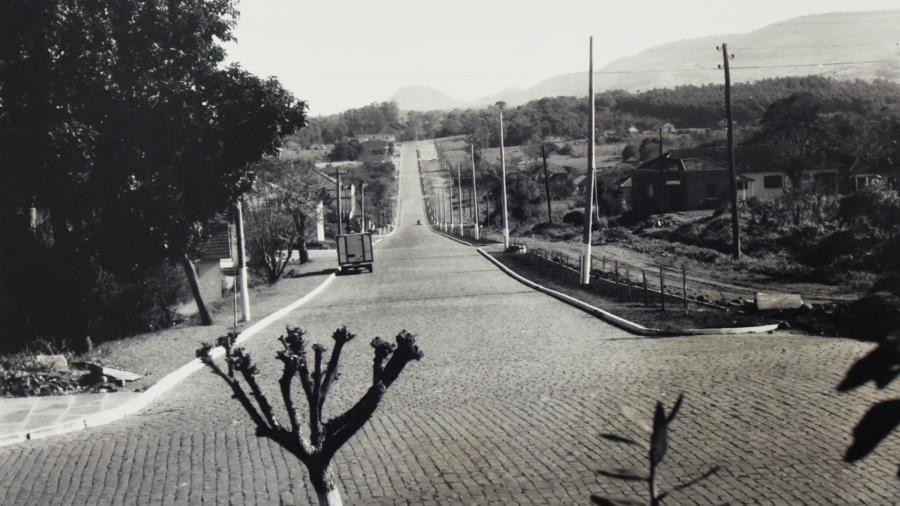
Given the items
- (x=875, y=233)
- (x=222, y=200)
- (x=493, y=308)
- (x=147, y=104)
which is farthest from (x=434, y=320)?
(x=875, y=233)

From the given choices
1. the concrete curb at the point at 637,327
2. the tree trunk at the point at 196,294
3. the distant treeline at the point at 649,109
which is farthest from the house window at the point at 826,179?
the tree trunk at the point at 196,294

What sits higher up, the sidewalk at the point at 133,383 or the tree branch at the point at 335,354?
the tree branch at the point at 335,354

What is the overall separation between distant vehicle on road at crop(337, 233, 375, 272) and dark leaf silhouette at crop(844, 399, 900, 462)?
126 feet

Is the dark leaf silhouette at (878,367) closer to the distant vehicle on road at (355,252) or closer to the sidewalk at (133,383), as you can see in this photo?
the sidewalk at (133,383)

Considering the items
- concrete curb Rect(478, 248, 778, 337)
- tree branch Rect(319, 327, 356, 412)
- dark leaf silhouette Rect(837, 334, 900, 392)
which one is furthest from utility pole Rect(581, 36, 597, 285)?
dark leaf silhouette Rect(837, 334, 900, 392)

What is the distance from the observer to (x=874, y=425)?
5.06 feet

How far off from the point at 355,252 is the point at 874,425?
1544 inches

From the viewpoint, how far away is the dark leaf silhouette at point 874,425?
154cm

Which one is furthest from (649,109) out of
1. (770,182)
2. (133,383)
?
(133,383)

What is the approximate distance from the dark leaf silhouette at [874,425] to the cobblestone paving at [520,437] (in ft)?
11.0

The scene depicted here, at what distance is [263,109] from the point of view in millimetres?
20062

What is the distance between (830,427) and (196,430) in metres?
6.70

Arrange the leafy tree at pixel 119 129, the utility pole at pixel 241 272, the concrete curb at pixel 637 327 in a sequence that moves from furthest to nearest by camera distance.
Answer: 1. the utility pole at pixel 241 272
2. the leafy tree at pixel 119 129
3. the concrete curb at pixel 637 327

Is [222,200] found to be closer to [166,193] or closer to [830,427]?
[166,193]
